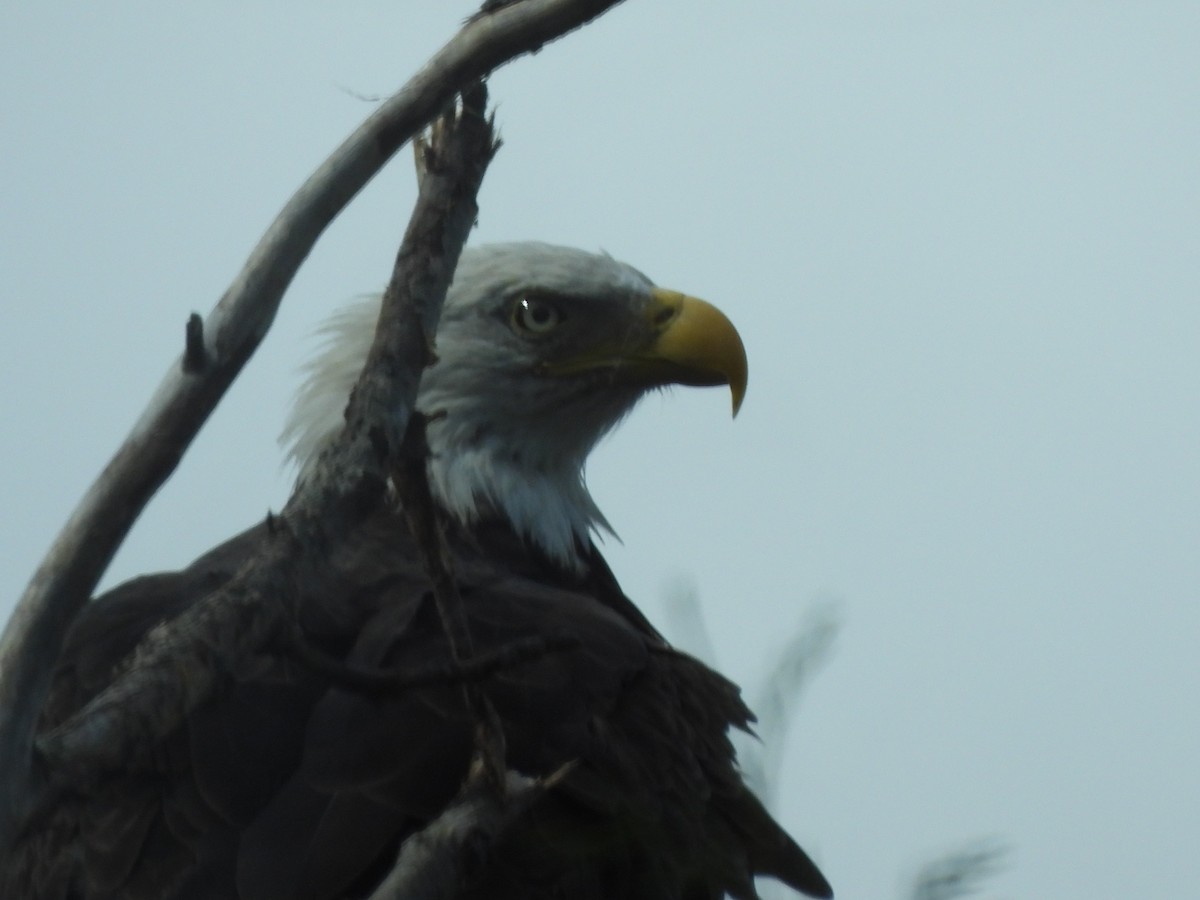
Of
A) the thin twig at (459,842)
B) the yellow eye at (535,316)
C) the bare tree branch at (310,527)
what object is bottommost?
the thin twig at (459,842)

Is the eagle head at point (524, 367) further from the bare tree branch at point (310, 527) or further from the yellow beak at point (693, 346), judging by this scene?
the bare tree branch at point (310, 527)

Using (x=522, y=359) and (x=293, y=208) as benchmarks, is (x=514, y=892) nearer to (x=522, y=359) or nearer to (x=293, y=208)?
(x=293, y=208)

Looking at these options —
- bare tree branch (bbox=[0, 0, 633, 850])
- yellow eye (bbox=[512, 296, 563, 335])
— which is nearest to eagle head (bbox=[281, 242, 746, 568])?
yellow eye (bbox=[512, 296, 563, 335])

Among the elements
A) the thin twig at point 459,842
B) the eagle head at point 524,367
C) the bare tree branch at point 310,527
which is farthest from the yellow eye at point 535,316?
the thin twig at point 459,842

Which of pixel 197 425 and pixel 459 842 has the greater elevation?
pixel 197 425

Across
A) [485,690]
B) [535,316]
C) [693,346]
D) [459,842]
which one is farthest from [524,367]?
[459,842]

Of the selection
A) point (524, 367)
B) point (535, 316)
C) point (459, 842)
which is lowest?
point (459, 842)

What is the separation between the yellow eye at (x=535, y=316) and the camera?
470 centimetres

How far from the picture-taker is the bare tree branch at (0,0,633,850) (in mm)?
2002

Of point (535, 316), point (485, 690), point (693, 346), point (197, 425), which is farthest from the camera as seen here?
point (535, 316)

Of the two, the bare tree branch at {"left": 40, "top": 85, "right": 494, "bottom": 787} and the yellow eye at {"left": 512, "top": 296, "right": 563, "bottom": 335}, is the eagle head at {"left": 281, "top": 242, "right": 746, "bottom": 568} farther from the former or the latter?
the bare tree branch at {"left": 40, "top": 85, "right": 494, "bottom": 787}

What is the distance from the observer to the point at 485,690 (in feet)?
10.9

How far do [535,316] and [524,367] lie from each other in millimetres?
143

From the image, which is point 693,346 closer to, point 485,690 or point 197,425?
point 485,690
